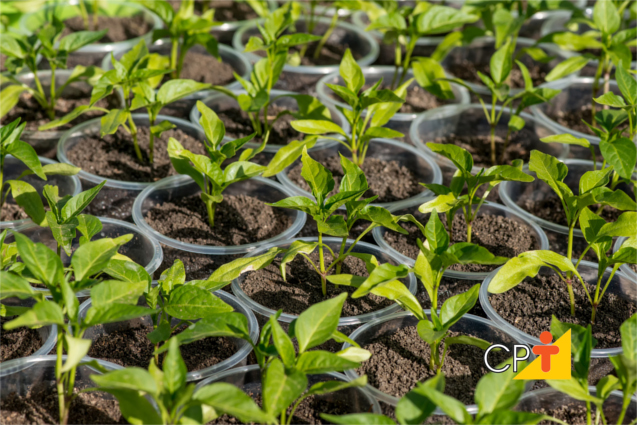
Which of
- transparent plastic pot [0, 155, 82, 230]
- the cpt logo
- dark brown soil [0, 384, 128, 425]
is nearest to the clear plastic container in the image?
transparent plastic pot [0, 155, 82, 230]

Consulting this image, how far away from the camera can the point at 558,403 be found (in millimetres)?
1399

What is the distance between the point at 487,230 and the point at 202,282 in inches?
36.4

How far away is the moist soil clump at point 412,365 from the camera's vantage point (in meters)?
1.43

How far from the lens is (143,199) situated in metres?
1.95

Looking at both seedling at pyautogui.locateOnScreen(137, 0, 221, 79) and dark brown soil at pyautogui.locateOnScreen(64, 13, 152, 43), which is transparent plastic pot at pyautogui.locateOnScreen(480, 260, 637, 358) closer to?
seedling at pyautogui.locateOnScreen(137, 0, 221, 79)

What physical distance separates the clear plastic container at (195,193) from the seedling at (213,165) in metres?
0.09

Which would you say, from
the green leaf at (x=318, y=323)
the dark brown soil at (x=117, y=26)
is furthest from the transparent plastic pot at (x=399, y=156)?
the dark brown soil at (x=117, y=26)

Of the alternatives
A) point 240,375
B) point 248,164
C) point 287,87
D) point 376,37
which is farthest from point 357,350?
point 376,37

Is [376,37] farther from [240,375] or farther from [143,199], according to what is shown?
[240,375]

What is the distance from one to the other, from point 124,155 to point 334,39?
1.39 meters

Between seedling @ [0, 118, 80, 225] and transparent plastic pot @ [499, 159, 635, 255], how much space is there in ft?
4.29

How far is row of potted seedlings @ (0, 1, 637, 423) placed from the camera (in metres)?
1.19

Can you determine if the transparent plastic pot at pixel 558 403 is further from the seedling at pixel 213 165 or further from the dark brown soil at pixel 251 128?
the dark brown soil at pixel 251 128

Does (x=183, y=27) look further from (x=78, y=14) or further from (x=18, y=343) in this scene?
(x=18, y=343)
